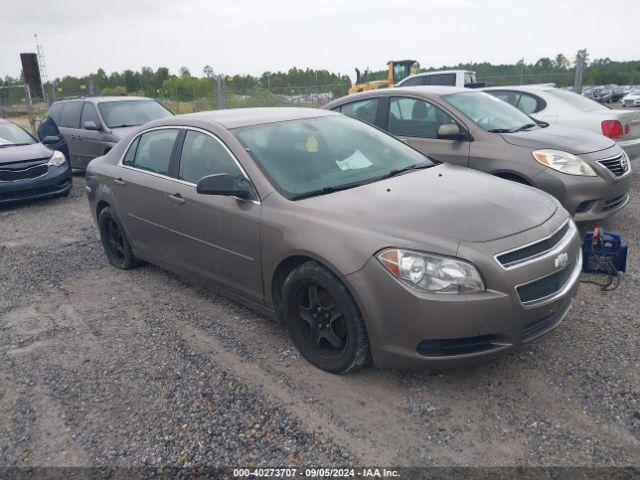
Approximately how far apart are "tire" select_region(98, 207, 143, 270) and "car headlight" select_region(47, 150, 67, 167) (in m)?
4.23

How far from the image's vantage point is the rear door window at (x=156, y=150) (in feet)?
14.7

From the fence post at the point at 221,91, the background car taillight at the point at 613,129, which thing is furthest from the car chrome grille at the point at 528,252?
the fence post at the point at 221,91

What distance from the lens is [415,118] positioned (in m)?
6.24

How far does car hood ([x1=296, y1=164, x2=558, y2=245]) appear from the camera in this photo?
9.66 feet

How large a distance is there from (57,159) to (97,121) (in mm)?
1449

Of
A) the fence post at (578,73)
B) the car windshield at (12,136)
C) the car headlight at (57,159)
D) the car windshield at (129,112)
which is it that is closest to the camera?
the car headlight at (57,159)

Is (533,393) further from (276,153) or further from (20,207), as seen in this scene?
(20,207)

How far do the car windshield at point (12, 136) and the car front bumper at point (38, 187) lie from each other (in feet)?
2.96

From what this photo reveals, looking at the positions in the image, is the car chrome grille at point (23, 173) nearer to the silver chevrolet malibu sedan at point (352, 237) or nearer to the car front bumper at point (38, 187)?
the car front bumper at point (38, 187)

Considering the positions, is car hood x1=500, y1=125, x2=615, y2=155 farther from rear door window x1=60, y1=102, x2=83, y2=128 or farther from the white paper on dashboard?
rear door window x1=60, y1=102, x2=83, y2=128

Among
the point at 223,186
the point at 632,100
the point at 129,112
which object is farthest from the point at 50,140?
the point at 632,100

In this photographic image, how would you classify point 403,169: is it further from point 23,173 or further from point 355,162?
point 23,173

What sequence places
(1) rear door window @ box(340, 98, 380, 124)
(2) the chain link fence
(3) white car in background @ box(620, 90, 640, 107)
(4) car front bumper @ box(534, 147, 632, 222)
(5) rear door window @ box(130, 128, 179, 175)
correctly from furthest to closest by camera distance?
(3) white car in background @ box(620, 90, 640, 107), (2) the chain link fence, (1) rear door window @ box(340, 98, 380, 124), (4) car front bumper @ box(534, 147, 632, 222), (5) rear door window @ box(130, 128, 179, 175)

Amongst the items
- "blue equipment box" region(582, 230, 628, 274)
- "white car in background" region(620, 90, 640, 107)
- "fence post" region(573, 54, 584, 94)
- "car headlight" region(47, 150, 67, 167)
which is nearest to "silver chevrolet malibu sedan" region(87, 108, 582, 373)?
"blue equipment box" region(582, 230, 628, 274)
